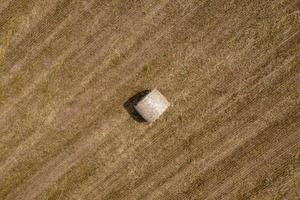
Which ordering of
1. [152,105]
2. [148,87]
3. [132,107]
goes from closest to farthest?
1. [152,105]
2. [148,87]
3. [132,107]

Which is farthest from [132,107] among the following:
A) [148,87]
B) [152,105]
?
[152,105]

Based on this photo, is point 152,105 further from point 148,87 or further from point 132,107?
point 132,107

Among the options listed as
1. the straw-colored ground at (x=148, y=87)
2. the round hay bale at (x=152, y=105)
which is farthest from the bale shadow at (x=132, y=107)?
the round hay bale at (x=152, y=105)

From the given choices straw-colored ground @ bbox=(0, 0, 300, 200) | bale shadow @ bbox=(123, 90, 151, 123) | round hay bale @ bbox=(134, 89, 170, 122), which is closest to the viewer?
round hay bale @ bbox=(134, 89, 170, 122)

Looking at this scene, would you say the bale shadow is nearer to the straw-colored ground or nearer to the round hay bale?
the straw-colored ground

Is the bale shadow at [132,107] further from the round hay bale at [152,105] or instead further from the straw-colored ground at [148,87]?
the round hay bale at [152,105]

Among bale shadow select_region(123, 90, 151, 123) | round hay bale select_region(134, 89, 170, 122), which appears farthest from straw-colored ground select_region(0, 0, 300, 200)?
round hay bale select_region(134, 89, 170, 122)
